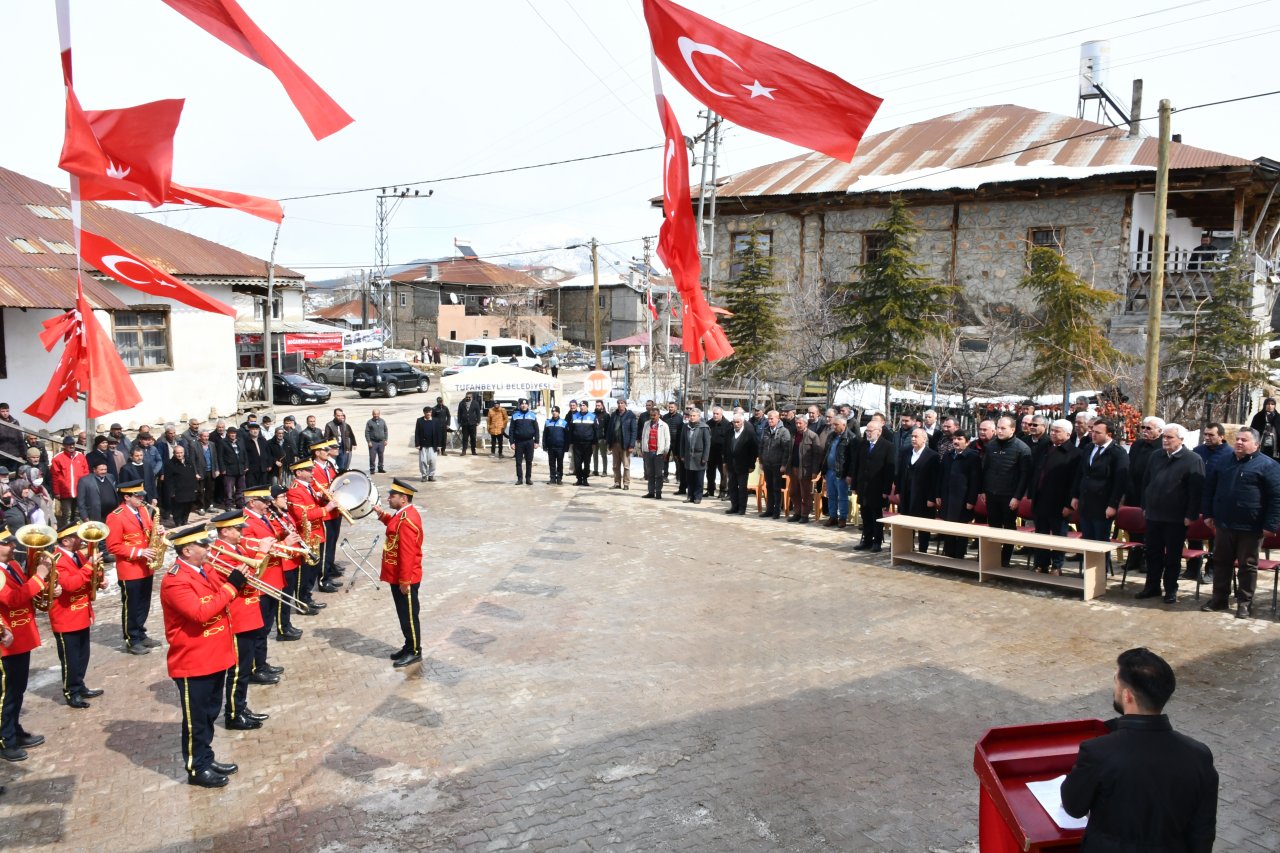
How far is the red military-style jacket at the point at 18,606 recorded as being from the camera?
23.3 ft

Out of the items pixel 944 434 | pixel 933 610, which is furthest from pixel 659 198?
pixel 933 610

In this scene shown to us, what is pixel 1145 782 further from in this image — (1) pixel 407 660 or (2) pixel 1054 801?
(1) pixel 407 660

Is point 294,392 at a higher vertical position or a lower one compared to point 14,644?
higher

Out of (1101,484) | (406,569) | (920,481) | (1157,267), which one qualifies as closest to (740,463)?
(920,481)

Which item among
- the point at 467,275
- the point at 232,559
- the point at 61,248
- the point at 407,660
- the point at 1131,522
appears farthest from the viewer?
the point at 467,275

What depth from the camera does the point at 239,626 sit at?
7875 millimetres

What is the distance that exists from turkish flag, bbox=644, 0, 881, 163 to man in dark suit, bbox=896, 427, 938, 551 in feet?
24.0

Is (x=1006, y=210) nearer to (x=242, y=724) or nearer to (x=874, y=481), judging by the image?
(x=874, y=481)

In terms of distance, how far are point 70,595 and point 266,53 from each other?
5.01m

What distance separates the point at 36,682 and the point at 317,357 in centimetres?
4690

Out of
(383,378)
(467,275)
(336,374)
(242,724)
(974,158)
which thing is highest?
(974,158)

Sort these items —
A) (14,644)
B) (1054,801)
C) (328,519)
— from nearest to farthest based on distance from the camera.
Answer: (1054,801) < (14,644) < (328,519)

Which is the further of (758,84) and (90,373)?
(90,373)

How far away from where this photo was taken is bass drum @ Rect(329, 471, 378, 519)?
10555 mm
